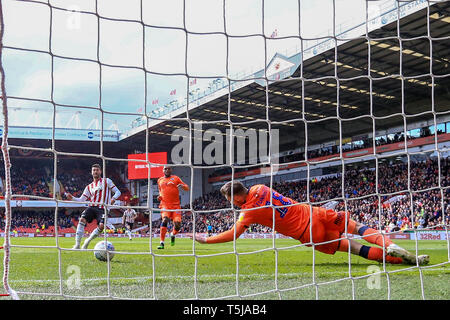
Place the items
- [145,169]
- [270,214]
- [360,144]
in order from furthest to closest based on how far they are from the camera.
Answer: [145,169] → [360,144] → [270,214]

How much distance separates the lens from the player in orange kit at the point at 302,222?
4.69 meters

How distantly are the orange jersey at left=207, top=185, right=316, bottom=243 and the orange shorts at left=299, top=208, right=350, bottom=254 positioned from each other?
0.20 feet

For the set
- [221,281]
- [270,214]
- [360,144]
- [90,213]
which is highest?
[360,144]

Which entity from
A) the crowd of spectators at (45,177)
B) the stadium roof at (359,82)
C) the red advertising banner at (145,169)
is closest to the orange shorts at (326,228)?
the stadium roof at (359,82)

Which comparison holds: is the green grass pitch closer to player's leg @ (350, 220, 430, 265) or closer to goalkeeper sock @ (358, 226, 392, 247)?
player's leg @ (350, 220, 430, 265)

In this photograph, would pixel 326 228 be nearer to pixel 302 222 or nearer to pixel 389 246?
pixel 302 222

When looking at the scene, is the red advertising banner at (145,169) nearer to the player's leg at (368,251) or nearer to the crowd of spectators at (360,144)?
the crowd of spectators at (360,144)

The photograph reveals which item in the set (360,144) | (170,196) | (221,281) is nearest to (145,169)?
(360,144)

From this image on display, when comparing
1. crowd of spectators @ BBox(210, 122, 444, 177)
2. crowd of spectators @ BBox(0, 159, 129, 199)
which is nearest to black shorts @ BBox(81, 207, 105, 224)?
crowd of spectators @ BBox(210, 122, 444, 177)

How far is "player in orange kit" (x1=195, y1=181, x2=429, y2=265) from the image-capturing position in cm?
469

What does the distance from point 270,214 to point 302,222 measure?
1.16ft

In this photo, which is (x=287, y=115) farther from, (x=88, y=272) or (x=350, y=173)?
(x=88, y=272)

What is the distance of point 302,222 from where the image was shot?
4.91 m
